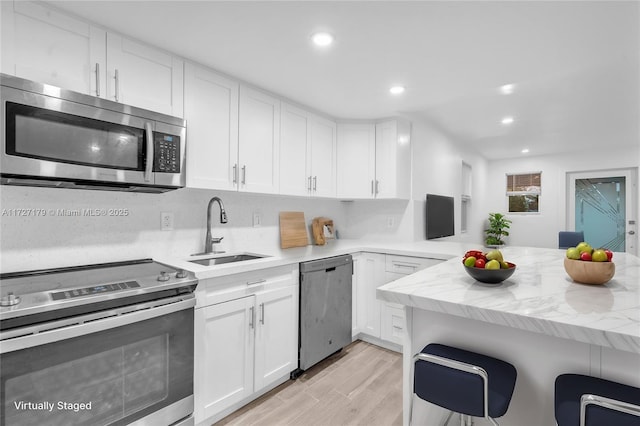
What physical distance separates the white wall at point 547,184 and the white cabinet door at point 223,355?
638 centimetres

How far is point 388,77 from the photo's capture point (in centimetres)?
241

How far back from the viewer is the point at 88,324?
1281 millimetres

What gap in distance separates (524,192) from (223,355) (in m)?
6.76

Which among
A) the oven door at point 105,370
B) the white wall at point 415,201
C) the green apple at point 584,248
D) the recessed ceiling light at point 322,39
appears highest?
the recessed ceiling light at point 322,39

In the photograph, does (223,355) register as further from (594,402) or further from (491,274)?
(594,402)

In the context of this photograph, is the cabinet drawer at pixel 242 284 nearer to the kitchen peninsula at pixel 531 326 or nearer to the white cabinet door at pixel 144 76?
the kitchen peninsula at pixel 531 326

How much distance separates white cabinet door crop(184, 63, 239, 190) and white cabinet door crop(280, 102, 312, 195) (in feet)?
1.68

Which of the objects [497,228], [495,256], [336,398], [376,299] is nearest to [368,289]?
[376,299]

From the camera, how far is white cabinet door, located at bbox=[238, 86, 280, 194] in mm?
2385

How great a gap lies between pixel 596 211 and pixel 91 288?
750cm

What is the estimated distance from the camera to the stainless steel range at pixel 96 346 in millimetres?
1153

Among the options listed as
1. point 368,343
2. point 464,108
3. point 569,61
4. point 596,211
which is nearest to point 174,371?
point 368,343

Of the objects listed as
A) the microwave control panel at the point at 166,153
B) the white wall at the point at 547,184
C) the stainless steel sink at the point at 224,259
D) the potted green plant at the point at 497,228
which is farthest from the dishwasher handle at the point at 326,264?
the white wall at the point at 547,184

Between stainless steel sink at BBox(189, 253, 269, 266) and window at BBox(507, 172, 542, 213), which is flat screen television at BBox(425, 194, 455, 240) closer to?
stainless steel sink at BBox(189, 253, 269, 266)
